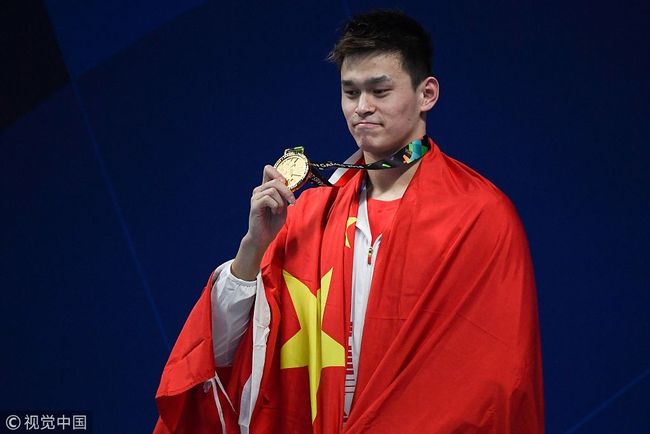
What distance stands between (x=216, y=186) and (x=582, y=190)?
1172 mm

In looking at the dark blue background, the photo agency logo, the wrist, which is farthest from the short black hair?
the photo agency logo

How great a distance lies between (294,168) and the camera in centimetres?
206

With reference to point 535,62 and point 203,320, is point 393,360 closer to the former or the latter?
point 203,320

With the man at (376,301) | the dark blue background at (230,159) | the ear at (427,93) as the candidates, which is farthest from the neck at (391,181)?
the dark blue background at (230,159)

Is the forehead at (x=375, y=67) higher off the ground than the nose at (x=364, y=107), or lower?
higher

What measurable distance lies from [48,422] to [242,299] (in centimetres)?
165

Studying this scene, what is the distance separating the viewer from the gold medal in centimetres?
203

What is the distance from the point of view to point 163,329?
3355 mm

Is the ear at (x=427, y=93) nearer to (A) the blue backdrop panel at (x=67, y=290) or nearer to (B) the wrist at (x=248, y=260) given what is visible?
(B) the wrist at (x=248, y=260)

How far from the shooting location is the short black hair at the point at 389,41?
6.72 feet

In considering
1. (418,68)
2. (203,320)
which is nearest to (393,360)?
(203,320)

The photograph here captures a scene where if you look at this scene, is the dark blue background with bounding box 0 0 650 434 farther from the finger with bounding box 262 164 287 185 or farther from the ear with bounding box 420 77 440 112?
the finger with bounding box 262 164 287 185

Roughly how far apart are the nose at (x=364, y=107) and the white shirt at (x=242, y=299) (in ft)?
0.72

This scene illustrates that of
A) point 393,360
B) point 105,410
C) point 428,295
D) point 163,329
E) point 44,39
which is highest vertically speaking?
point 44,39
